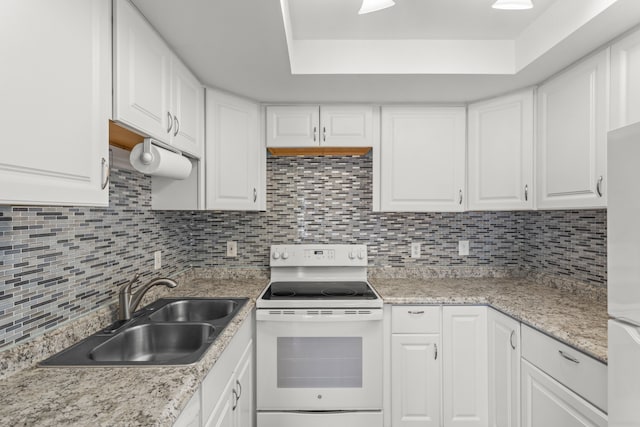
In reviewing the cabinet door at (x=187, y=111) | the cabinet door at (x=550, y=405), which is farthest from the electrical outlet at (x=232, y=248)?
the cabinet door at (x=550, y=405)

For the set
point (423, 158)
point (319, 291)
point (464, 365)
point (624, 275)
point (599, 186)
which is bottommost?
point (464, 365)

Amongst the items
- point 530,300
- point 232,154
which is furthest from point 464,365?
point 232,154

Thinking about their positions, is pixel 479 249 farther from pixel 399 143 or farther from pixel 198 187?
pixel 198 187

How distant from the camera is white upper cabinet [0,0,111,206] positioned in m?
0.74

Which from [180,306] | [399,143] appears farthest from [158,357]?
[399,143]

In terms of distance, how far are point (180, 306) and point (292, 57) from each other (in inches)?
59.5

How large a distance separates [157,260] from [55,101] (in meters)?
1.43

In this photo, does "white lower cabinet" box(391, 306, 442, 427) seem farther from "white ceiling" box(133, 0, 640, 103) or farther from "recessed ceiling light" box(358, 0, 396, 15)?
"recessed ceiling light" box(358, 0, 396, 15)

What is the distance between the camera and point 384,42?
195 cm

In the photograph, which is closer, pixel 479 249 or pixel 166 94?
pixel 166 94

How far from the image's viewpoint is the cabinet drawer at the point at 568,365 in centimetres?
123

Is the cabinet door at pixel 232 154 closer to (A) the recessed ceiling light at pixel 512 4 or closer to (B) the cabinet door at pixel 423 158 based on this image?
(B) the cabinet door at pixel 423 158

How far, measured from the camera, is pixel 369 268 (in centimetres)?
266

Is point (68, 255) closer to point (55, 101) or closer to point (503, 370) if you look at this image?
point (55, 101)
